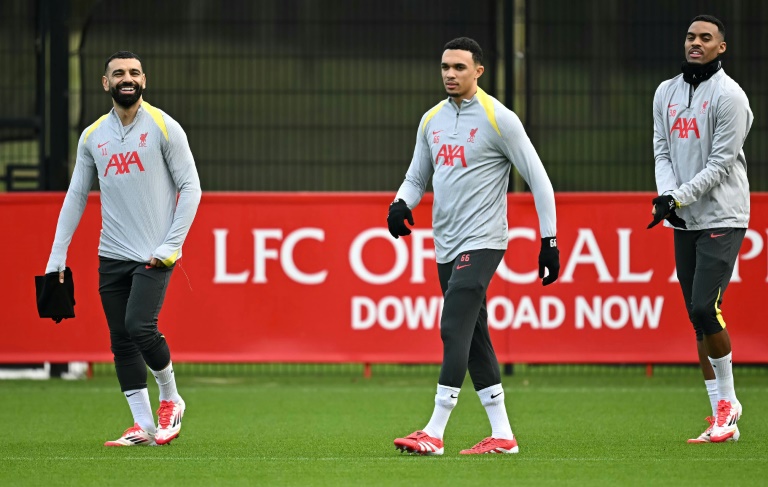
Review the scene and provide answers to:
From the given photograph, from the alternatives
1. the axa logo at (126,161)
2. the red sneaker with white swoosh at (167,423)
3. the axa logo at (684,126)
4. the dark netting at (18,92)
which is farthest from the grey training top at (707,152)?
the dark netting at (18,92)

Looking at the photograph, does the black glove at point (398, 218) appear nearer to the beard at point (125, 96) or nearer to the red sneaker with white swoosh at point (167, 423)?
the beard at point (125, 96)

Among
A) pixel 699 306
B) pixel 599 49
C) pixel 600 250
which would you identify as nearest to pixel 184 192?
pixel 699 306

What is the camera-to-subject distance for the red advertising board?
39.2ft

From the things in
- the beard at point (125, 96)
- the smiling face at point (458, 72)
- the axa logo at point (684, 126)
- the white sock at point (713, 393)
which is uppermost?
the smiling face at point (458, 72)

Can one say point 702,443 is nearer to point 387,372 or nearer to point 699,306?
point 699,306

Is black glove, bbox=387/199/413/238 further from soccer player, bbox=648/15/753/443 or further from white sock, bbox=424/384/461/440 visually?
soccer player, bbox=648/15/753/443

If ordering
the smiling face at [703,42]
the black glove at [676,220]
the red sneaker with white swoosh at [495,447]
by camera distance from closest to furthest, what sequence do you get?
1. the red sneaker with white swoosh at [495,447]
2. the smiling face at [703,42]
3. the black glove at [676,220]

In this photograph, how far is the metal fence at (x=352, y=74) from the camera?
43.3ft

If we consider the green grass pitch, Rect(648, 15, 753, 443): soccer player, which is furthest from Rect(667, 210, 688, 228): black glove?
the green grass pitch

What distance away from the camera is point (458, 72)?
7371mm

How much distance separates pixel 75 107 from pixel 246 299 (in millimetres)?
2648

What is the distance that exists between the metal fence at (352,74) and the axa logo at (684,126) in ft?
16.6

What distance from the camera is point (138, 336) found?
7816 millimetres

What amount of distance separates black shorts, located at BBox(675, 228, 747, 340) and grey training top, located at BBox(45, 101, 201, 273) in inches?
104
